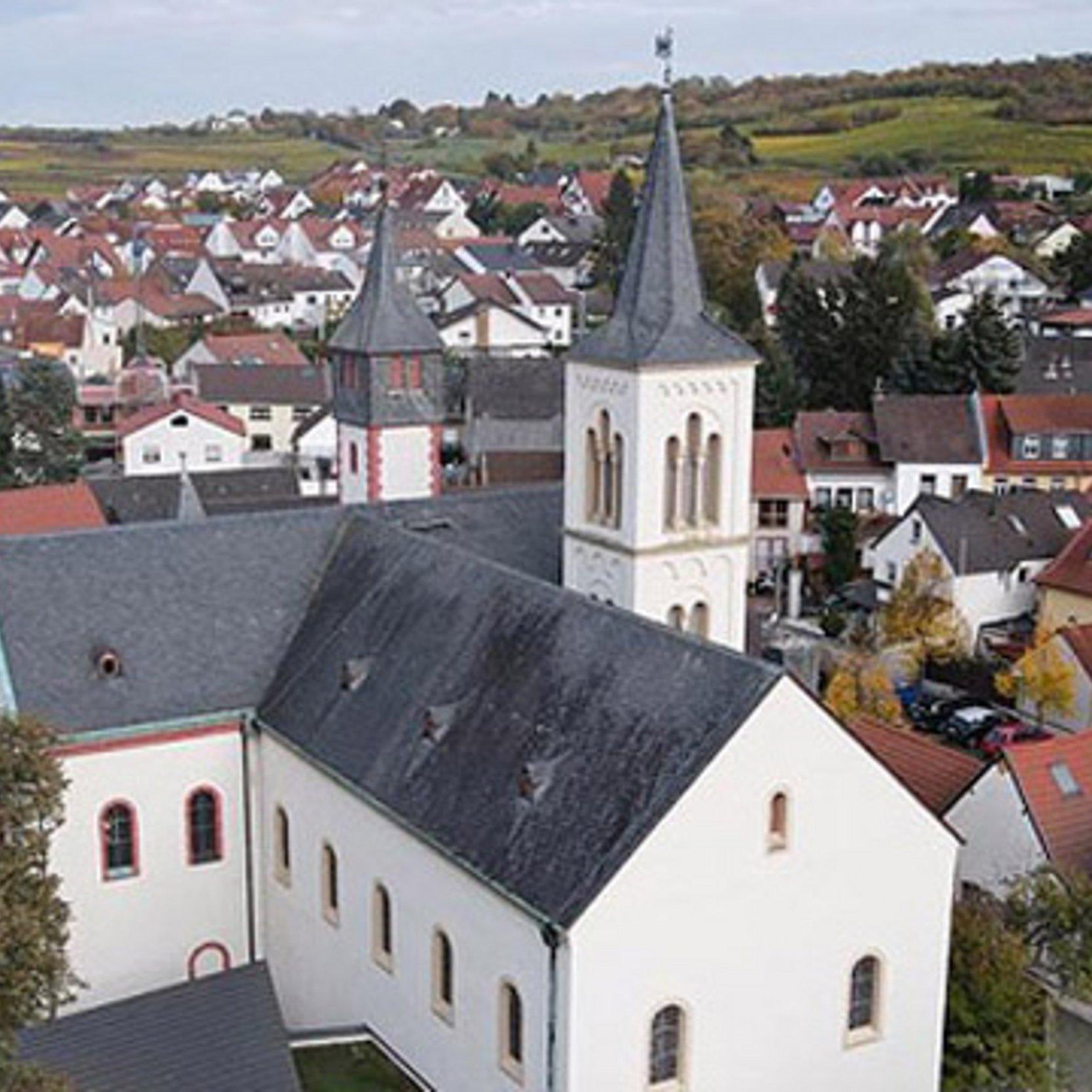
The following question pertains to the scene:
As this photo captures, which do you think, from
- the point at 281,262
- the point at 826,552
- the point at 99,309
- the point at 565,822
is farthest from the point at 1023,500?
the point at 281,262

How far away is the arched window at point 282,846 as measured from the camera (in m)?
34.2

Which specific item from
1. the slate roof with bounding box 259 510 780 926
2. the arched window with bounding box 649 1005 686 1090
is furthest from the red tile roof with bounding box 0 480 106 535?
the arched window with bounding box 649 1005 686 1090

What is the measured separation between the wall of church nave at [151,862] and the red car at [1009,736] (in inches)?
994

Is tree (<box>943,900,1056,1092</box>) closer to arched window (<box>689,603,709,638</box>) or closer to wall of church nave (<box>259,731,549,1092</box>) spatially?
arched window (<box>689,603,709,638</box>)

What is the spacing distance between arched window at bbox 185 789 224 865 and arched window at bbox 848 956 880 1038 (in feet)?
47.3

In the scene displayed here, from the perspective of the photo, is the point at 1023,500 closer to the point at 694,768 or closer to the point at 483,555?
the point at 483,555

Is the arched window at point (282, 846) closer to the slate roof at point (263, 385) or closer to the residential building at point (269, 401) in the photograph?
the residential building at point (269, 401)

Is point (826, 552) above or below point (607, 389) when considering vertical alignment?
below

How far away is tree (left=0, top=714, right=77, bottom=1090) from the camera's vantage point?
20.2 m

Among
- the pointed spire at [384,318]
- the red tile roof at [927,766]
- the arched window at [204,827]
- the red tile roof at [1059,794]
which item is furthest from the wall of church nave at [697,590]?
the pointed spire at [384,318]

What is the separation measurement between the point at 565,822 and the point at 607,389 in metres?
11.6

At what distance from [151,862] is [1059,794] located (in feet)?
68.3

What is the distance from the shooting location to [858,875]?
86.2 feet

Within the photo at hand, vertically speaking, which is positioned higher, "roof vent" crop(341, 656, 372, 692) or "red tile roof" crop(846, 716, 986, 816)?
"roof vent" crop(341, 656, 372, 692)
